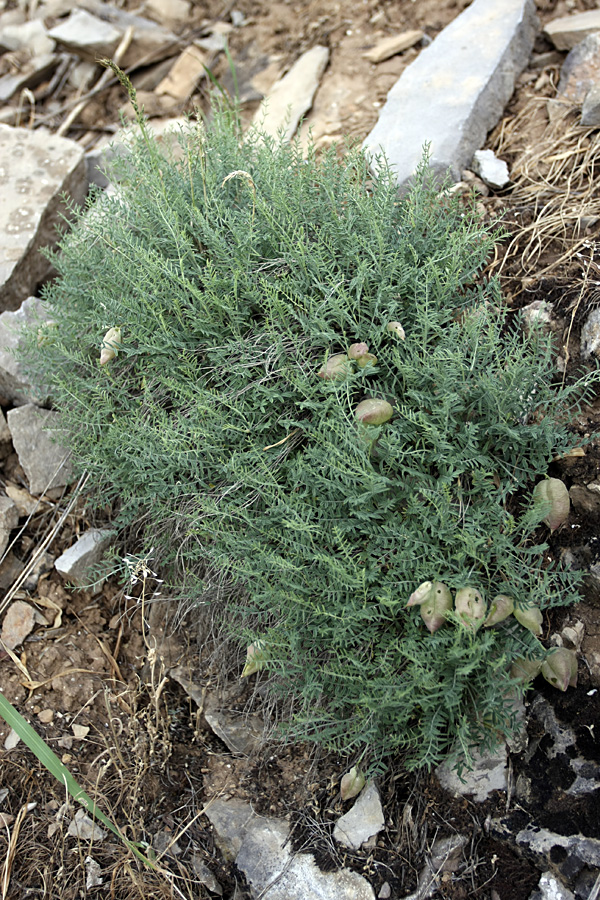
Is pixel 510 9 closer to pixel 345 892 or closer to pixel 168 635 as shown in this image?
pixel 168 635

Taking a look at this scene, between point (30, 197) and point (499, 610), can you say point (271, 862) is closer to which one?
point (499, 610)

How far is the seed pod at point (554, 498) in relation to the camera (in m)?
2.19

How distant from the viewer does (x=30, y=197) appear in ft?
12.3

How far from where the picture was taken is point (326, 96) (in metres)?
4.07

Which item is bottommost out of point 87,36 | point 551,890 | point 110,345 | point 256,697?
point 551,890

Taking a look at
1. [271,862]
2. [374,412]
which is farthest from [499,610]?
[271,862]

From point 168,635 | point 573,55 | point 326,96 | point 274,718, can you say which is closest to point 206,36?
point 326,96

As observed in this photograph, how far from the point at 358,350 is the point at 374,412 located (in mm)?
243

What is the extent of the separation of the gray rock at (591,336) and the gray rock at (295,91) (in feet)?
7.03

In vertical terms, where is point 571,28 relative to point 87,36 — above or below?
below

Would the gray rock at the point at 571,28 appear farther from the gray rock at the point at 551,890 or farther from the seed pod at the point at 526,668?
the gray rock at the point at 551,890

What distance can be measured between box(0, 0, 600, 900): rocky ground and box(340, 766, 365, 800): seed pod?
60 millimetres

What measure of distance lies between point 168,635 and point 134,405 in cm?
89

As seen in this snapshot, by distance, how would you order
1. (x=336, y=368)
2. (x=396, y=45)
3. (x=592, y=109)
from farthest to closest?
(x=396, y=45) → (x=592, y=109) → (x=336, y=368)
